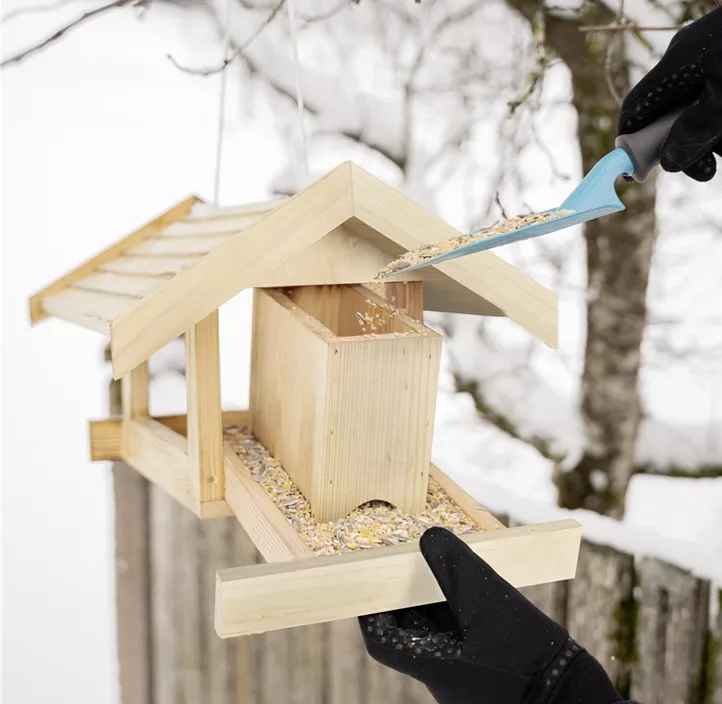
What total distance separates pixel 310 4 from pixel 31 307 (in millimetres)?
1035

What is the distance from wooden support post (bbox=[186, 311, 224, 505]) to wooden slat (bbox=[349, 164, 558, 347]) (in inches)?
8.9

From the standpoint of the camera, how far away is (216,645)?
1830mm

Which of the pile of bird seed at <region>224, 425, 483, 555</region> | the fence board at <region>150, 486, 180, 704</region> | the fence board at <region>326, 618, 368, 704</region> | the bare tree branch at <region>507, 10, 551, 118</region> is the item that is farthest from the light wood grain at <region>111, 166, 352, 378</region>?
the fence board at <region>326, 618, 368, 704</region>

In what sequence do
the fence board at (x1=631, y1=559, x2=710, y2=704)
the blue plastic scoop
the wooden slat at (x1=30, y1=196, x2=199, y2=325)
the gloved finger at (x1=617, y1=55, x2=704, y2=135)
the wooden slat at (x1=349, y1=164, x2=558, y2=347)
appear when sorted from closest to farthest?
the blue plastic scoop, the gloved finger at (x1=617, y1=55, x2=704, y2=135), the wooden slat at (x1=349, y1=164, x2=558, y2=347), the wooden slat at (x1=30, y1=196, x2=199, y2=325), the fence board at (x1=631, y1=559, x2=710, y2=704)

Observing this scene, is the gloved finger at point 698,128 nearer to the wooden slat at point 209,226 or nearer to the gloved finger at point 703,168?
the gloved finger at point 703,168

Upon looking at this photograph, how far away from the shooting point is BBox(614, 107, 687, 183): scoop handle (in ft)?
2.27

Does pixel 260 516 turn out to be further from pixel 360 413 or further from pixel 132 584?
pixel 132 584

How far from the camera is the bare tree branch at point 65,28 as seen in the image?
1611 mm

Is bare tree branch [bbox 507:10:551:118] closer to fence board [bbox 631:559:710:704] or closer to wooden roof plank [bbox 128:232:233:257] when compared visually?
wooden roof plank [bbox 128:232:233:257]

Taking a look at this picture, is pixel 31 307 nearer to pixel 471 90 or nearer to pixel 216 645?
pixel 216 645

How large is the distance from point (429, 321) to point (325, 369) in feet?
3.98

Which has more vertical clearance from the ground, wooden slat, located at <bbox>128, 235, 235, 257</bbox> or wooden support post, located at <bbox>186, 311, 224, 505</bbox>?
wooden slat, located at <bbox>128, 235, 235, 257</bbox>

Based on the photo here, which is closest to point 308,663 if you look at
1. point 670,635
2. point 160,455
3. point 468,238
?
point 670,635

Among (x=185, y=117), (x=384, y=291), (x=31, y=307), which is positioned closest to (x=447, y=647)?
(x=384, y=291)
